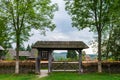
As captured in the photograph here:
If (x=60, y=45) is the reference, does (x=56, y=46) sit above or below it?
below

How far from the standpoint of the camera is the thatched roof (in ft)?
118

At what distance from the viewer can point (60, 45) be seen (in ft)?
119

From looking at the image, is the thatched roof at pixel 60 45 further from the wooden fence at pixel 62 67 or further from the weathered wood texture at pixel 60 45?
the wooden fence at pixel 62 67

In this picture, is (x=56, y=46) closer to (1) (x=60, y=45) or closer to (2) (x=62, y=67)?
(1) (x=60, y=45)

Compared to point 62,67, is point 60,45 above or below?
above

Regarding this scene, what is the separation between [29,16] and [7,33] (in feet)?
11.0

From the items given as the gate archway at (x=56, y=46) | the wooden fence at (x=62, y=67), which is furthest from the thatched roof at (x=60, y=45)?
the wooden fence at (x=62, y=67)

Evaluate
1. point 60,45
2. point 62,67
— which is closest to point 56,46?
point 60,45

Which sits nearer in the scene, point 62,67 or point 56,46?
point 56,46

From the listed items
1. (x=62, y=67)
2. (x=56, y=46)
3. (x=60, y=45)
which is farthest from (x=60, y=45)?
(x=62, y=67)

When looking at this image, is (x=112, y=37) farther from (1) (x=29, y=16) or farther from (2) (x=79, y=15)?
(1) (x=29, y=16)

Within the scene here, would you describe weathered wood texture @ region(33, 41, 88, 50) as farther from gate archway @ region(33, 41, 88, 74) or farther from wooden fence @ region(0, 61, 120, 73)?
wooden fence @ region(0, 61, 120, 73)

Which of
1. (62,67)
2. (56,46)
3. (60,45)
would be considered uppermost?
(60,45)

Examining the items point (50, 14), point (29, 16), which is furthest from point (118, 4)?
point (29, 16)
